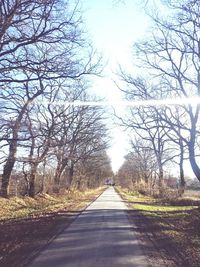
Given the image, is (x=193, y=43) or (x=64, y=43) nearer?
(x=64, y=43)

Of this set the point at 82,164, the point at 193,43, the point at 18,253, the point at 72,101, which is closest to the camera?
the point at 18,253

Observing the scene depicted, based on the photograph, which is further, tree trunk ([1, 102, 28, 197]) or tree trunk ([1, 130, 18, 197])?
tree trunk ([1, 130, 18, 197])

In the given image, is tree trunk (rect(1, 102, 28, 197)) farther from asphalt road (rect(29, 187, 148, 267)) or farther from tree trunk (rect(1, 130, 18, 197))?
asphalt road (rect(29, 187, 148, 267))

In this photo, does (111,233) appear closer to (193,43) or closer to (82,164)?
(193,43)

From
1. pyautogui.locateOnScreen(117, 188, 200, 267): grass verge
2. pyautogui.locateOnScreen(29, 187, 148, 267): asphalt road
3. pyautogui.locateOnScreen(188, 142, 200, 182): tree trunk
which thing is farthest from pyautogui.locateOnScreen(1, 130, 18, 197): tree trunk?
pyautogui.locateOnScreen(29, 187, 148, 267): asphalt road

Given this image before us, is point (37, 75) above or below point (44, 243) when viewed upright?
above

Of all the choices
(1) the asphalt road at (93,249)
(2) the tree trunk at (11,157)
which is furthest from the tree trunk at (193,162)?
(2) the tree trunk at (11,157)

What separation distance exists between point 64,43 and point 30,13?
2.27 m

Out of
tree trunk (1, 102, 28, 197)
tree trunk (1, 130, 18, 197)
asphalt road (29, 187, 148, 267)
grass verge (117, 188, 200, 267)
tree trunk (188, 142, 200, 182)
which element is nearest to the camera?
asphalt road (29, 187, 148, 267)

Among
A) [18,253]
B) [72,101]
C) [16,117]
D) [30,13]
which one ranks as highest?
[72,101]

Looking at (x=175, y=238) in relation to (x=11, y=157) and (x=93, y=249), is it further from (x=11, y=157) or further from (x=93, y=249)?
(x=11, y=157)

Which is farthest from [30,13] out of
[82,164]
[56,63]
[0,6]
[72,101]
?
[82,164]

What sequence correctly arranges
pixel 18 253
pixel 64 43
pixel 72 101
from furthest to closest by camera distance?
pixel 72 101 < pixel 64 43 < pixel 18 253

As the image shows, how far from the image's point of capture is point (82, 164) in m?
70.7
